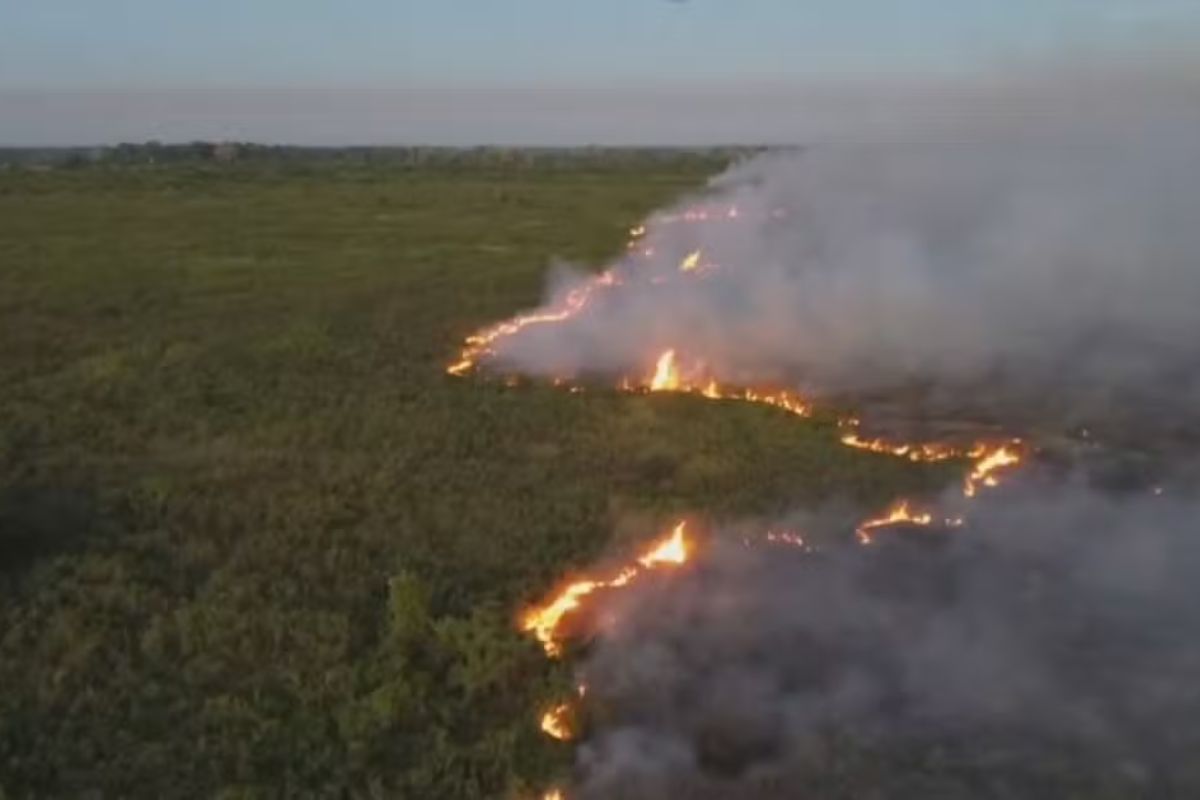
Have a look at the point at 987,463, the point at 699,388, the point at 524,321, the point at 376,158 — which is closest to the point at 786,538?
the point at 987,463

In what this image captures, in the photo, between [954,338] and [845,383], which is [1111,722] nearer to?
[845,383]

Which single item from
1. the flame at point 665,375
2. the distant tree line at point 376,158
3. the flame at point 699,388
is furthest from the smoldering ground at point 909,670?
the distant tree line at point 376,158

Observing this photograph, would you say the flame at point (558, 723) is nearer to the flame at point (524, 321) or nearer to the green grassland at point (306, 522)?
the green grassland at point (306, 522)

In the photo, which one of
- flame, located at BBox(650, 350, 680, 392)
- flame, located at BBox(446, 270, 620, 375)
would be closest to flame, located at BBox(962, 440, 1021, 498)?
flame, located at BBox(650, 350, 680, 392)

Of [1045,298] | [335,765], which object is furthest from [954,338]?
[335,765]

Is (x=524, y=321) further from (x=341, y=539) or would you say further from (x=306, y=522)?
(x=341, y=539)

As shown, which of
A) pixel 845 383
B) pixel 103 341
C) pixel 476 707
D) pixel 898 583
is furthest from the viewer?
pixel 103 341
